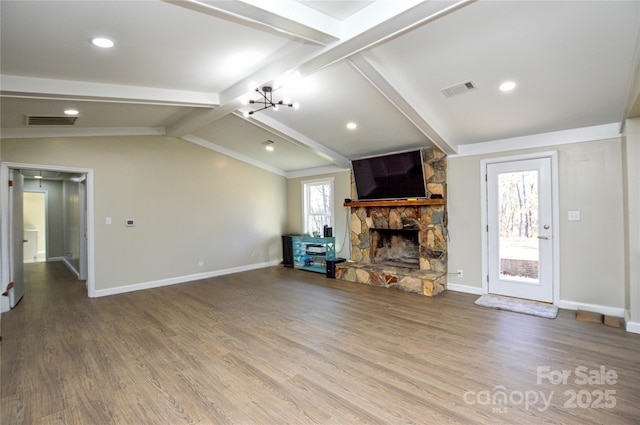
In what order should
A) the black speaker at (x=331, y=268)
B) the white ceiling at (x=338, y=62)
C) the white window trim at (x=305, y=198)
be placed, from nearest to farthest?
the white ceiling at (x=338, y=62), the black speaker at (x=331, y=268), the white window trim at (x=305, y=198)

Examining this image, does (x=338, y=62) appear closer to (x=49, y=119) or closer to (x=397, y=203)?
(x=397, y=203)

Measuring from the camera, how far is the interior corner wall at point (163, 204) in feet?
16.3

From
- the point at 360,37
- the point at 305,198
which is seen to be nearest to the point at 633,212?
the point at 360,37

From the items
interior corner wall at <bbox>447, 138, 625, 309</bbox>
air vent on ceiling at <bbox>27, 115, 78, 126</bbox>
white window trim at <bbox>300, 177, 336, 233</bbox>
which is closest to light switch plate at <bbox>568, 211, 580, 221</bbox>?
interior corner wall at <bbox>447, 138, 625, 309</bbox>

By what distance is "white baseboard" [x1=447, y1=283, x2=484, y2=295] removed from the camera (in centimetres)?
472

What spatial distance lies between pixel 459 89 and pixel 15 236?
21.1 feet

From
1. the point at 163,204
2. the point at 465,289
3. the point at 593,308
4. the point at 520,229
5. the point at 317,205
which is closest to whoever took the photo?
the point at 593,308

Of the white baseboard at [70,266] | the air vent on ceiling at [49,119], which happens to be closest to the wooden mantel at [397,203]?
the air vent on ceiling at [49,119]

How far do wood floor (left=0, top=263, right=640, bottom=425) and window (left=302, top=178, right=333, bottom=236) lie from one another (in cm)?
305

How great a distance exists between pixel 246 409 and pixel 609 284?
4362mm

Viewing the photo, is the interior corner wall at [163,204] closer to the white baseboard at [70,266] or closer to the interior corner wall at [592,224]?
the white baseboard at [70,266]

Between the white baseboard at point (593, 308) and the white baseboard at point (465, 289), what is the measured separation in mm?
962

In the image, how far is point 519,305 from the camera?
4.06m

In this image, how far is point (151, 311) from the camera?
417 cm
